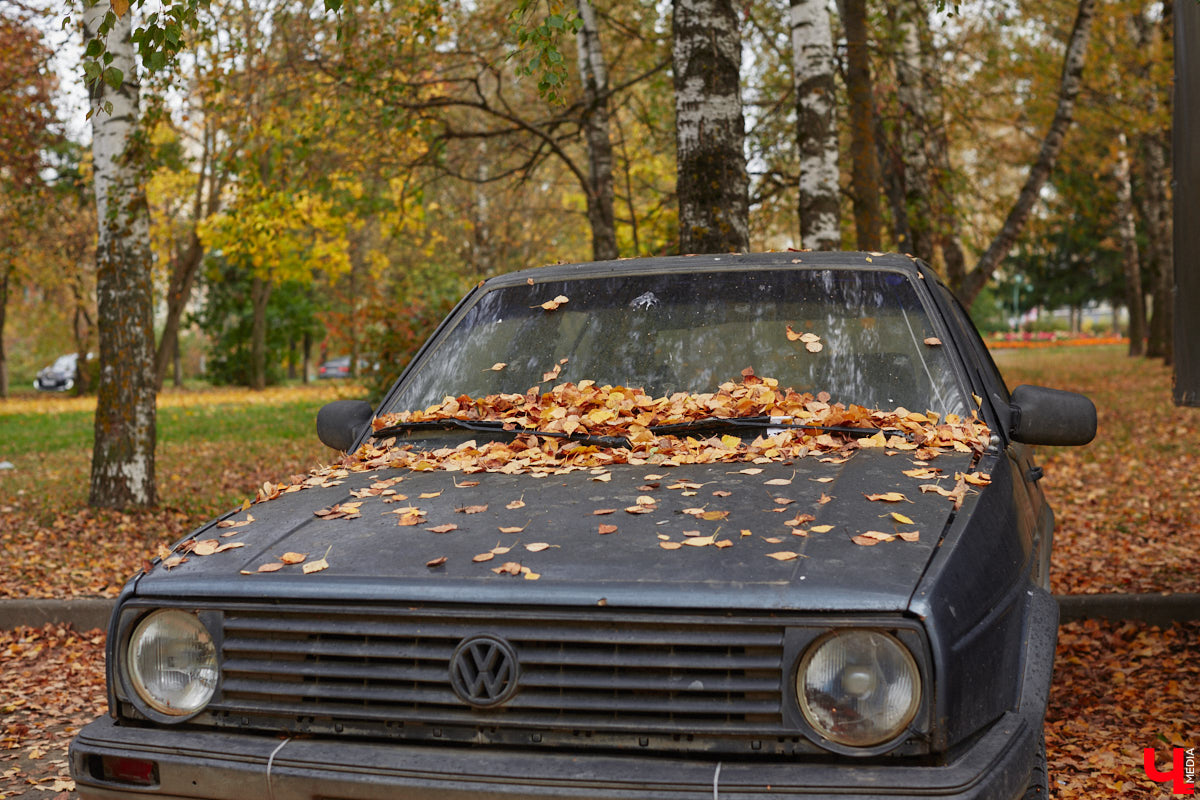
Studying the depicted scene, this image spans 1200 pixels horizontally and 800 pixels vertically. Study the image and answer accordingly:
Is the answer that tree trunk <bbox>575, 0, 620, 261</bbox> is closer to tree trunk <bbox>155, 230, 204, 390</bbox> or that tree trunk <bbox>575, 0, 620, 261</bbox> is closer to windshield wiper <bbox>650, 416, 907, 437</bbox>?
windshield wiper <bbox>650, 416, 907, 437</bbox>

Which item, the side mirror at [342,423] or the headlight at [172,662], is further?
the side mirror at [342,423]

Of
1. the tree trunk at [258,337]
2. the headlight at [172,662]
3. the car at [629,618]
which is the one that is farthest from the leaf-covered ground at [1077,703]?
the tree trunk at [258,337]

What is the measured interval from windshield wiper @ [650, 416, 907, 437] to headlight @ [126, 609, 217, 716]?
4.59 ft

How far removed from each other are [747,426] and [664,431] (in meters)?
0.24

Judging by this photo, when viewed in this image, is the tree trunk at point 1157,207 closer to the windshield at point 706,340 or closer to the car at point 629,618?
the windshield at point 706,340

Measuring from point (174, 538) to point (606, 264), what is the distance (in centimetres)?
585

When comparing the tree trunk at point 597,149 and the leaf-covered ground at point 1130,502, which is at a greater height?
the tree trunk at point 597,149

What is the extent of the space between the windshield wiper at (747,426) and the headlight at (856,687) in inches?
44.6

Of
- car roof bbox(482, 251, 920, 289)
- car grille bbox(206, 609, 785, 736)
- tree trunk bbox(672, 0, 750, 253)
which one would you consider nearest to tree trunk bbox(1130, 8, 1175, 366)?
tree trunk bbox(672, 0, 750, 253)

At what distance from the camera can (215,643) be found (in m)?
2.61

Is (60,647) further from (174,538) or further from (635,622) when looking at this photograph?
(635,622)

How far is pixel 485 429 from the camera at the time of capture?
3.56m

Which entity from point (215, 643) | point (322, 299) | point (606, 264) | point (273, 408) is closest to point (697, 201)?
point (606, 264)

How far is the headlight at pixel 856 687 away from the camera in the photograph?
227 centimetres
